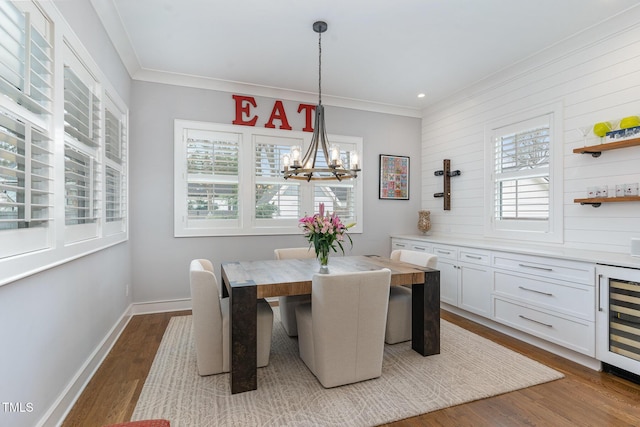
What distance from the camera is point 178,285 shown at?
160 inches

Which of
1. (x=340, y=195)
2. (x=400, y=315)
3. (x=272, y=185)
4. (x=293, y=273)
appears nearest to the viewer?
(x=293, y=273)

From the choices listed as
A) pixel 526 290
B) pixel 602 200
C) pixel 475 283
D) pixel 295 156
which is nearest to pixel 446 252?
pixel 475 283

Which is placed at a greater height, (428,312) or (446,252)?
(446,252)

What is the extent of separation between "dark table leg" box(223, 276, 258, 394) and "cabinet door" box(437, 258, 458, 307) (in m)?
2.76

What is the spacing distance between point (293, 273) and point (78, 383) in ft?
5.43

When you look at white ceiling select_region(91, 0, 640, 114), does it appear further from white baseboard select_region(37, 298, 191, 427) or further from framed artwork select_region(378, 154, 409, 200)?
white baseboard select_region(37, 298, 191, 427)

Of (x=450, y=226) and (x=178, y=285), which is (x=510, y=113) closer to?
(x=450, y=226)

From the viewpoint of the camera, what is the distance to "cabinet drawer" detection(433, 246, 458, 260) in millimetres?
3989

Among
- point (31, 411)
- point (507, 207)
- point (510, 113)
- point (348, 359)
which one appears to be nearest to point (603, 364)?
point (507, 207)

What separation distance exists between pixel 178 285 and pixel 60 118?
104 inches

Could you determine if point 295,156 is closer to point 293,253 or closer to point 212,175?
point 293,253

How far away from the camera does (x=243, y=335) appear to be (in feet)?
7.28

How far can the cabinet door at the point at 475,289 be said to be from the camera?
140 inches

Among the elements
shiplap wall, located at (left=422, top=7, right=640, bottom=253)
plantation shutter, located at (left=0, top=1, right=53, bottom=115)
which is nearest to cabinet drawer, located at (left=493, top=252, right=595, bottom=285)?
shiplap wall, located at (left=422, top=7, right=640, bottom=253)
